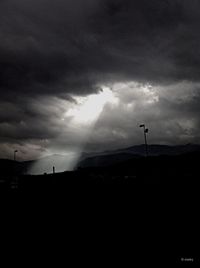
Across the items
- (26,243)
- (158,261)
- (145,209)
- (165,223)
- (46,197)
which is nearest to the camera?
(158,261)

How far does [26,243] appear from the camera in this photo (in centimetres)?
1692

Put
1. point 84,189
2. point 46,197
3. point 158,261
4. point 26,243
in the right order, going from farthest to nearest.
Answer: point 84,189
point 46,197
point 26,243
point 158,261

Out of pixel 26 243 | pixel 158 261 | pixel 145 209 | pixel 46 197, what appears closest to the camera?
pixel 158 261

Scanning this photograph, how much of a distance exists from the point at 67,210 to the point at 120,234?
595 centimetres

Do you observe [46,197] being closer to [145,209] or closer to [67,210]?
[67,210]

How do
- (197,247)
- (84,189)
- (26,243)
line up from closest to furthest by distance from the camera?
(197,247)
(26,243)
(84,189)

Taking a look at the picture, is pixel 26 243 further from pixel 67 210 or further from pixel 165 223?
pixel 165 223

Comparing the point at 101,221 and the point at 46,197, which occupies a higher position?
the point at 46,197

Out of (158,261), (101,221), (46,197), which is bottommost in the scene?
(158,261)

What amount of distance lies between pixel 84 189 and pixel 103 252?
1223 cm

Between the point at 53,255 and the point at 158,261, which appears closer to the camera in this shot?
the point at 158,261

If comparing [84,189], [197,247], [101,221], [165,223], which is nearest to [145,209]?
[165,223]

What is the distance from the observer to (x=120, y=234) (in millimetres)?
17422

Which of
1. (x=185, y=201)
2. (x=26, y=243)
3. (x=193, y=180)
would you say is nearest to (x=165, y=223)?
(x=185, y=201)
